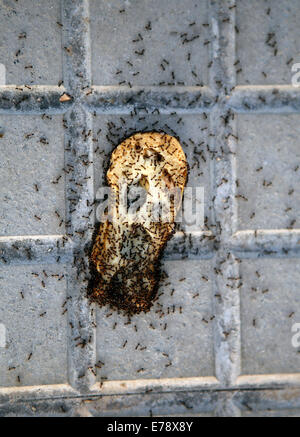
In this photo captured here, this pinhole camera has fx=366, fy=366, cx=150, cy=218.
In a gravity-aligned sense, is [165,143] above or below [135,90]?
below

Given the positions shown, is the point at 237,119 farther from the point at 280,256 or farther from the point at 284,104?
the point at 280,256

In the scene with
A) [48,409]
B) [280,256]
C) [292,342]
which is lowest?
[48,409]

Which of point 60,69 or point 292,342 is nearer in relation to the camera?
point 60,69

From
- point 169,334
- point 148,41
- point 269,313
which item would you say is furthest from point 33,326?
point 148,41

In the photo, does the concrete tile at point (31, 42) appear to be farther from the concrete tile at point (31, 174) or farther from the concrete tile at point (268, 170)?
the concrete tile at point (268, 170)

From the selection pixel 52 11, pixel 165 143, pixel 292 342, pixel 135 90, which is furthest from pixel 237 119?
pixel 292 342

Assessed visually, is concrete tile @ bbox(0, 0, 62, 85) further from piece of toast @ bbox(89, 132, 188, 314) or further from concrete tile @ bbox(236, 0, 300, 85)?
concrete tile @ bbox(236, 0, 300, 85)

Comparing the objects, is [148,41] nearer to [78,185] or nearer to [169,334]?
[78,185]

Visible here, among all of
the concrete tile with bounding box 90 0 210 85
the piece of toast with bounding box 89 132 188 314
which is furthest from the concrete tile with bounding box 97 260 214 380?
the concrete tile with bounding box 90 0 210 85
